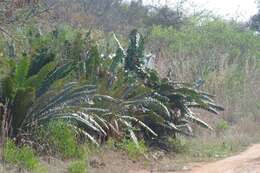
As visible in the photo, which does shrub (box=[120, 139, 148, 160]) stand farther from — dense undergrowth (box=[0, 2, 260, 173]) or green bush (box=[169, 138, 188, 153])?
green bush (box=[169, 138, 188, 153])

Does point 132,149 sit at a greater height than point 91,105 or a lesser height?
lesser

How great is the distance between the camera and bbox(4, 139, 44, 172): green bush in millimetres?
9133

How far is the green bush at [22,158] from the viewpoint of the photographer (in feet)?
30.0

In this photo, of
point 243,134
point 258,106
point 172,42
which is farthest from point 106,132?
point 172,42

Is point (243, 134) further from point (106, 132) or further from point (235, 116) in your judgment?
point (106, 132)

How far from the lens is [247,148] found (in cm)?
1458

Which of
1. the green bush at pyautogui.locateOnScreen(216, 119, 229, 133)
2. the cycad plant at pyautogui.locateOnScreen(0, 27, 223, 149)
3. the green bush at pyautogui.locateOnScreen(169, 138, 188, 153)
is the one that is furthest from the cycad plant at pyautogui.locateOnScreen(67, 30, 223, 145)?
the green bush at pyautogui.locateOnScreen(216, 119, 229, 133)

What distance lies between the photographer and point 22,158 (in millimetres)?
9250

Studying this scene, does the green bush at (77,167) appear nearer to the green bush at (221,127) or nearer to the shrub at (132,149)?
the shrub at (132,149)

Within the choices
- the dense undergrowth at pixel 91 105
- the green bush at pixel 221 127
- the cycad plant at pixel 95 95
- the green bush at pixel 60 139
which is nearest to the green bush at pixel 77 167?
the dense undergrowth at pixel 91 105

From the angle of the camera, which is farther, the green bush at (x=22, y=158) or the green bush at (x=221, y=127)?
the green bush at (x=221, y=127)

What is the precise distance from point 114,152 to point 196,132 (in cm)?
436

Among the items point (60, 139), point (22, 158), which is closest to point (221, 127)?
point (60, 139)

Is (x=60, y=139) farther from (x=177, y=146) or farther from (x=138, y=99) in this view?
(x=177, y=146)
